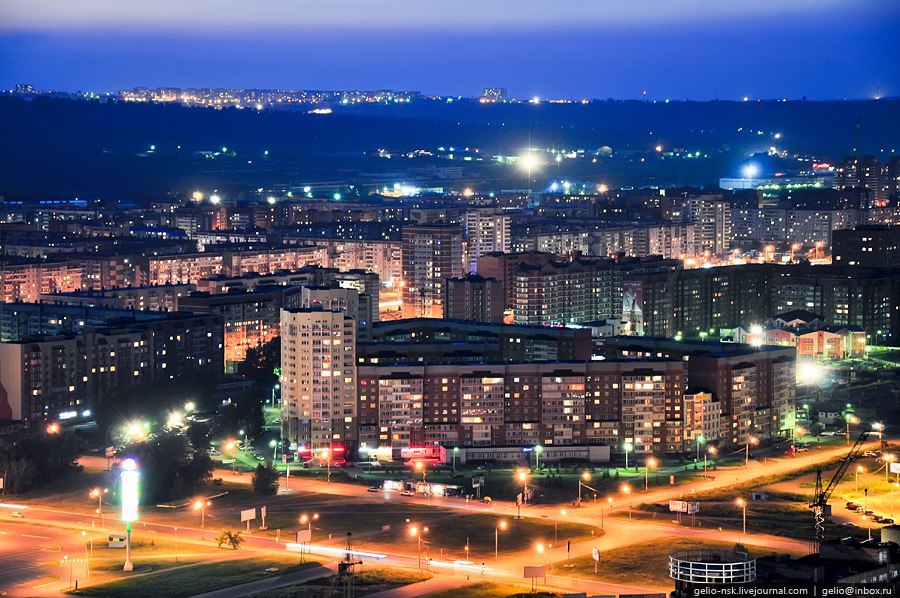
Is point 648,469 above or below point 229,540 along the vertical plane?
above

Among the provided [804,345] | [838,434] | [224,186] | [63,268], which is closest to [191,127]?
[224,186]

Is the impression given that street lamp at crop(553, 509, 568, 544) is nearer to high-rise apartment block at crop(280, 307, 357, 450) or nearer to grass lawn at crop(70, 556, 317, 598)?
grass lawn at crop(70, 556, 317, 598)

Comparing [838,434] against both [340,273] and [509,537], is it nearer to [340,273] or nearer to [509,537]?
[509,537]

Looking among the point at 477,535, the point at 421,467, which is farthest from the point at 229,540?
the point at 421,467

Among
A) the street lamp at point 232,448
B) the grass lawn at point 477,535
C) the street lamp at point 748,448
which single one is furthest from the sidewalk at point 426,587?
the street lamp at point 748,448

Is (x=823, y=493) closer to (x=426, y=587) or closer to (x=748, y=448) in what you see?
(x=748, y=448)

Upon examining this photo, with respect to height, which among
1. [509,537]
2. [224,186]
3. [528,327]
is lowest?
[509,537]
